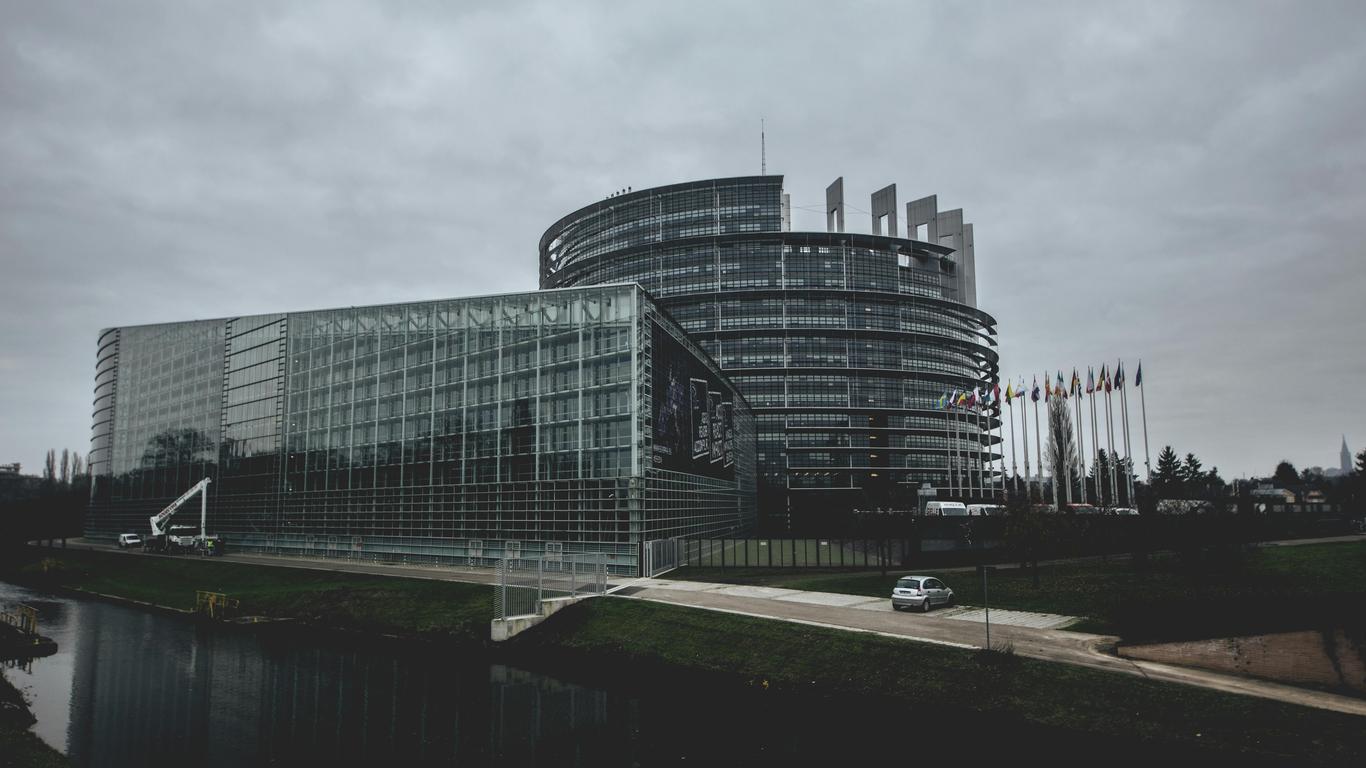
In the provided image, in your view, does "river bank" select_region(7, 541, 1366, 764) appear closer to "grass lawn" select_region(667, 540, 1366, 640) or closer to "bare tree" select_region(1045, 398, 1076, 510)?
"grass lawn" select_region(667, 540, 1366, 640)

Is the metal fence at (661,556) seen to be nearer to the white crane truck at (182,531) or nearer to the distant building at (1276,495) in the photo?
the white crane truck at (182,531)

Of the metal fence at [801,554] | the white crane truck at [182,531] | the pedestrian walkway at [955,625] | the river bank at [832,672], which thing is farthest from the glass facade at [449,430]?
the river bank at [832,672]

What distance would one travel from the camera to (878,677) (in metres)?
29.9

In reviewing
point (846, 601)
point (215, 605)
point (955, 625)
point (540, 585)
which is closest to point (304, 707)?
point (540, 585)

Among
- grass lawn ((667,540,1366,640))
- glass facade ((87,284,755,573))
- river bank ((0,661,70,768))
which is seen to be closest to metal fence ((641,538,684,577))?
glass facade ((87,284,755,573))

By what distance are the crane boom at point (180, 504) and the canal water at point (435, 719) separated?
54423 mm

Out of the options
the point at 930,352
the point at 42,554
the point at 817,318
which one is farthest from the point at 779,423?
the point at 42,554

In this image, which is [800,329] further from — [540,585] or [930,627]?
[930,627]

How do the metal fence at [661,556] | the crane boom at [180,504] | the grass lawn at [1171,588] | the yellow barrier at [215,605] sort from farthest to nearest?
the crane boom at [180,504]
the metal fence at [661,556]
the yellow barrier at [215,605]
the grass lawn at [1171,588]

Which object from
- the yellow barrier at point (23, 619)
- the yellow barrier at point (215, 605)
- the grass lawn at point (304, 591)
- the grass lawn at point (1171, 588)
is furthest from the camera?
the yellow barrier at point (215, 605)

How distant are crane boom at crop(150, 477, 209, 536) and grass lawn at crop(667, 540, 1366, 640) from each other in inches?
2420

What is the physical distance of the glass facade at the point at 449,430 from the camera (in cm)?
5700

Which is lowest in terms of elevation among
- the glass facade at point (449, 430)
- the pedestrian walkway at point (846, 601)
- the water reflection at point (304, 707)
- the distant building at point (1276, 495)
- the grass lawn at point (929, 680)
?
the water reflection at point (304, 707)

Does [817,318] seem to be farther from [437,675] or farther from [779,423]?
[437,675]
